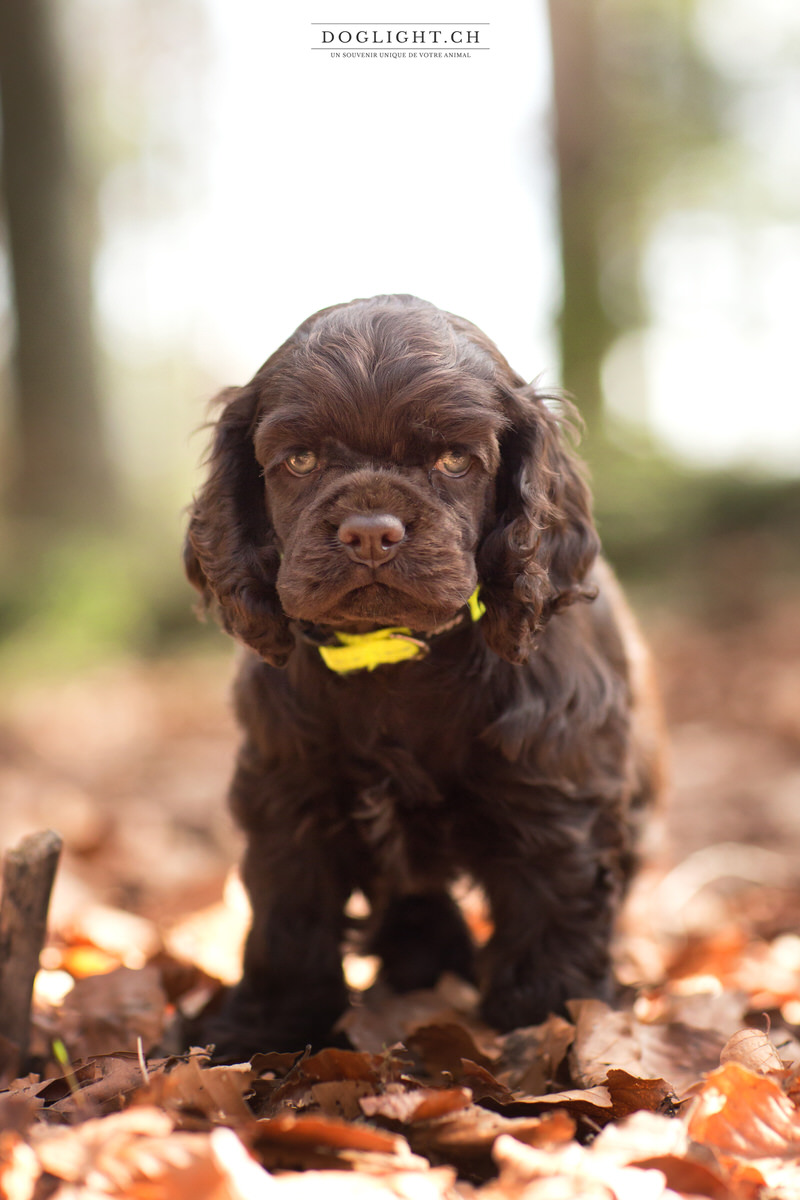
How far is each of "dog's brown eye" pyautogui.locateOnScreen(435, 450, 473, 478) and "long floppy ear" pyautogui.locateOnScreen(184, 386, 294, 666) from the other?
50 cm

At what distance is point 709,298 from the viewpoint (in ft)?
37.6

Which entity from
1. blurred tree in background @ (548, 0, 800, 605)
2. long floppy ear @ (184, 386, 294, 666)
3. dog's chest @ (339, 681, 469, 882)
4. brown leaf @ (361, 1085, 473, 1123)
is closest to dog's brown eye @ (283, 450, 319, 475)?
long floppy ear @ (184, 386, 294, 666)

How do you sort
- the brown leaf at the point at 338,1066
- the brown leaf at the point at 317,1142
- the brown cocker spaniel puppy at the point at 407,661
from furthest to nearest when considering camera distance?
1. the brown cocker spaniel puppy at the point at 407,661
2. the brown leaf at the point at 338,1066
3. the brown leaf at the point at 317,1142

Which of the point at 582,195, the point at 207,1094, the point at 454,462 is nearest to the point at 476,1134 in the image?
the point at 207,1094

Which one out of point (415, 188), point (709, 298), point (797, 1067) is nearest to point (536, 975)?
point (797, 1067)

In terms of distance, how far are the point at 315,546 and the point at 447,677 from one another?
1.71 ft

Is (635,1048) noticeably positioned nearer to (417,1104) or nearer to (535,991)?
(535,991)

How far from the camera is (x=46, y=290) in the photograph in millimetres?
9141

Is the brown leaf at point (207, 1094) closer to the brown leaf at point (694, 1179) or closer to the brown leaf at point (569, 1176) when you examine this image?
the brown leaf at point (569, 1176)

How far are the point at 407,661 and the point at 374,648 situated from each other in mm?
107

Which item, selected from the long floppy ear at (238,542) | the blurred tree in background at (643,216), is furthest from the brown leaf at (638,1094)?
the blurred tree in background at (643,216)

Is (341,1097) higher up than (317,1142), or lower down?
lower down

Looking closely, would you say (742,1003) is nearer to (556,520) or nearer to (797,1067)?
(797,1067)

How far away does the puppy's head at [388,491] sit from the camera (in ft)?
7.67
